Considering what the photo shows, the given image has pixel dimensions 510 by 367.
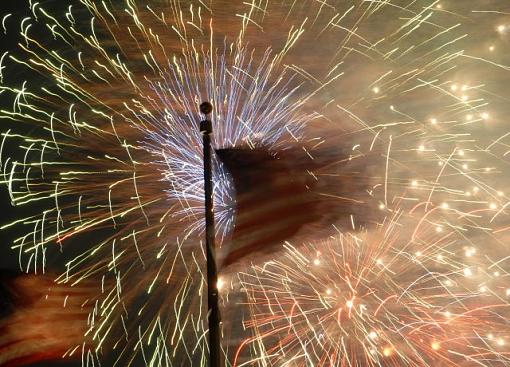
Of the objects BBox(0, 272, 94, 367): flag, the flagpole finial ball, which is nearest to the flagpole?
the flagpole finial ball

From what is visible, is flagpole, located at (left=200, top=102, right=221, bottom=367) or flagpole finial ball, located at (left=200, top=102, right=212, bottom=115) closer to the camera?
flagpole, located at (left=200, top=102, right=221, bottom=367)

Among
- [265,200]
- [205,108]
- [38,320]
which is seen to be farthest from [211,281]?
[38,320]

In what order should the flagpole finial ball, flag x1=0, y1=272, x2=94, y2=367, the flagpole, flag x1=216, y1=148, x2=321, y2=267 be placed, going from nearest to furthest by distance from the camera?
the flagpole
the flagpole finial ball
flag x1=216, y1=148, x2=321, y2=267
flag x1=0, y1=272, x2=94, y2=367

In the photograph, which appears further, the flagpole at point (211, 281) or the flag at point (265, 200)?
the flag at point (265, 200)

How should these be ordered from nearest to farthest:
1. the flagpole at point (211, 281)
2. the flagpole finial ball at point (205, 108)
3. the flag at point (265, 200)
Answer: the flagpole at point (211, 281)
the flagpole finial ball at point (205, 108)
the flag at point (265, 200)

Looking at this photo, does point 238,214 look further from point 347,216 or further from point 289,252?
point 289,252

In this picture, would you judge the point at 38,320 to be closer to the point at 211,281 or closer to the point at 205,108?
the point at 211,281

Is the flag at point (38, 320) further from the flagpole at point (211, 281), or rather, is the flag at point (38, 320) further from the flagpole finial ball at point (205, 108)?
the flagpole finial ball at point (205, 108)

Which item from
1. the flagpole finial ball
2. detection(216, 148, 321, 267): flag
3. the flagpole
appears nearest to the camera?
the flagpole

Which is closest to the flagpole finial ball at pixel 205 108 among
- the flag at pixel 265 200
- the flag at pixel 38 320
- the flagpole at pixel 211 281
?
the flagpole at pixel 211 281

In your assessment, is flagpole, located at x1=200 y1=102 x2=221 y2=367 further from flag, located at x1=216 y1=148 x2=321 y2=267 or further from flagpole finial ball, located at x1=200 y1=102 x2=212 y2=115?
flag, located at x1=216 y1=148 x2=321 y2=267

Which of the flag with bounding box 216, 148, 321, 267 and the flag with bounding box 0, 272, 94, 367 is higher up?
the flag with bounding box 216, 148, 321, 267
